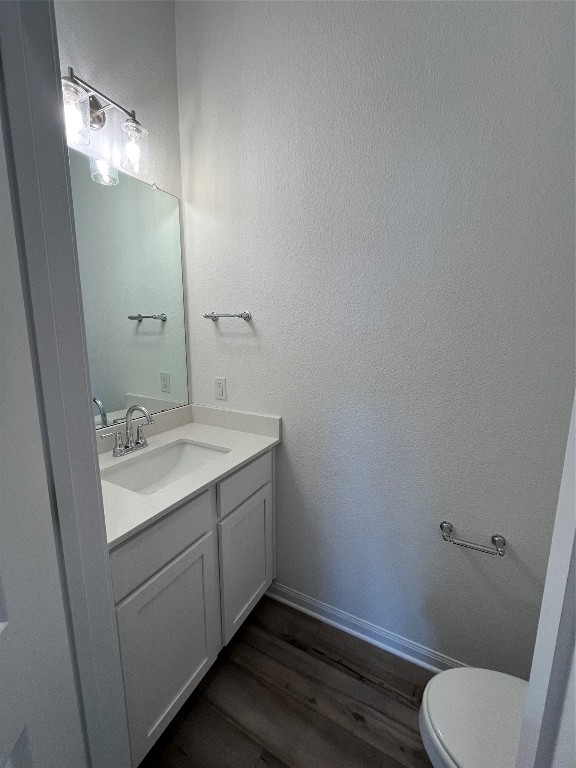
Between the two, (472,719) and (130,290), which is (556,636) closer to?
(472,719)

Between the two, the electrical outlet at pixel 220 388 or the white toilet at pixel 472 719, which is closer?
the white toilet at pixel 472 719

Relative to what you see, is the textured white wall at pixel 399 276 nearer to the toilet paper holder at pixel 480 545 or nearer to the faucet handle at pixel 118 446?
the toilet paper holder at pixel 480 545

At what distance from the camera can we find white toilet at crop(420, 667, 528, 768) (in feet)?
2.52

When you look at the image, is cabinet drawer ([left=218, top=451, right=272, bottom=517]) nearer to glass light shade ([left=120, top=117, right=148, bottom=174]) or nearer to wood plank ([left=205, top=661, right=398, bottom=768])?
wood plank ([left=205, top=661, right=398, bottom=768])

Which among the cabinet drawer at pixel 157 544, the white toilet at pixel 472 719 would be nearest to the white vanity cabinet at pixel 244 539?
the cabinet drawer at pixel 157 544

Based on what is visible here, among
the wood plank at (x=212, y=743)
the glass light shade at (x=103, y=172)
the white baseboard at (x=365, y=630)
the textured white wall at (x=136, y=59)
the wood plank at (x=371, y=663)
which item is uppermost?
the textured white wall at (x=136, y=59)

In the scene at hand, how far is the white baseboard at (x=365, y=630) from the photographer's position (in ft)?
4.25

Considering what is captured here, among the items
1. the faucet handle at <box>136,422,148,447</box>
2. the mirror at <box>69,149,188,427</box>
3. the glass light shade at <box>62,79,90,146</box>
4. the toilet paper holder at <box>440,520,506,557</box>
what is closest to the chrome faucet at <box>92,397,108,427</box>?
the mirror at <box>69,149,188,427</box>

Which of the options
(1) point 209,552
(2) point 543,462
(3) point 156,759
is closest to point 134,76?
(1) point 209,552

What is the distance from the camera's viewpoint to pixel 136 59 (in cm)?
134

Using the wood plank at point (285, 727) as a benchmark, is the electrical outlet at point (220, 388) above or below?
above

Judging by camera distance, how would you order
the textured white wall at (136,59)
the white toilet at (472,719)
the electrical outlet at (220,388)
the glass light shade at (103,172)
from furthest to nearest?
1. the electrical outlet at (220,388)
2. the glass light shade at (103,172)
3. the textured white wall at (136,59)
4. the white toilet at (472,719)

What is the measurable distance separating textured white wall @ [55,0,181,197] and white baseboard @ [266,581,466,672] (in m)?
2.18

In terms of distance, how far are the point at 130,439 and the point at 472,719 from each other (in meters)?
1.50
